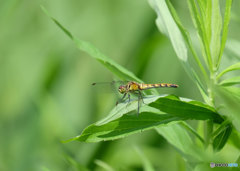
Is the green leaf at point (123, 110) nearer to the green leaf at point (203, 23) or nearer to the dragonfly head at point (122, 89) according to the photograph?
the green leaf at point (203, 23)

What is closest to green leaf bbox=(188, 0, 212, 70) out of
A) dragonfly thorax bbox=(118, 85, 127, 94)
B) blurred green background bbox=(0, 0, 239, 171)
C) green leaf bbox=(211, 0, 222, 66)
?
green leaf bbox=(211, 0, 222, 66)

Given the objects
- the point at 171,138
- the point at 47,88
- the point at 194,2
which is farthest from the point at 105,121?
the point at 47,88

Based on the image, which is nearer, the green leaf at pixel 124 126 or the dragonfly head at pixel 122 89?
the green leaf at pixel 124 126

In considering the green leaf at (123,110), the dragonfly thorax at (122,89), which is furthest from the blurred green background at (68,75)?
the green leaf at (123,110)

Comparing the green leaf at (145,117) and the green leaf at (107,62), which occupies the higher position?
the green leaf at (107,62)

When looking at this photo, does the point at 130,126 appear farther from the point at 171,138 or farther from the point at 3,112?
the point at 3,112
